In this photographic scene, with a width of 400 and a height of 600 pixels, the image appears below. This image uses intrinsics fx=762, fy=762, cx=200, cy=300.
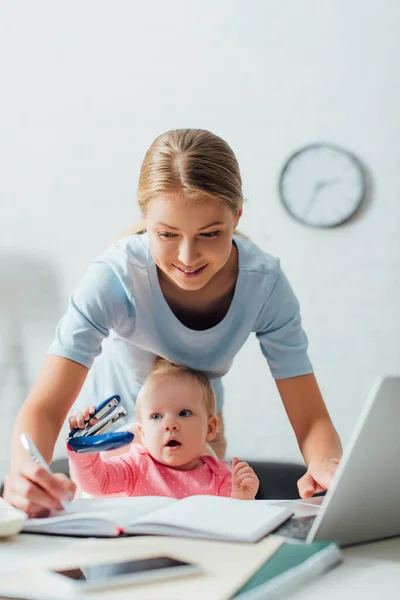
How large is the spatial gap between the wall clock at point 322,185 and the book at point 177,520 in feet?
6.71

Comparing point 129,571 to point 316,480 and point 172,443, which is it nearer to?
point 316,480

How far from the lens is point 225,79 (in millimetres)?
2916

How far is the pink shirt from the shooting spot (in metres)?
1.58

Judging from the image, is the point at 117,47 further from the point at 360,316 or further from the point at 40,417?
the point at 40,417

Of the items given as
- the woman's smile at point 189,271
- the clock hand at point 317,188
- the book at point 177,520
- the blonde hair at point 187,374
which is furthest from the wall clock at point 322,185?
Result: the book at point 177,520

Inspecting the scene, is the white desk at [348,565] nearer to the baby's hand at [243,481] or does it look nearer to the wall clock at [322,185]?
the baby's hand at [243,481]

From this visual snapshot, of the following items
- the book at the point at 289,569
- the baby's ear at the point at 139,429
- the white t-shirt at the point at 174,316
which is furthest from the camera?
the baby's ear at the point at 139,429

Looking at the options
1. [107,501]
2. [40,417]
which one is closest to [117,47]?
[40,417]

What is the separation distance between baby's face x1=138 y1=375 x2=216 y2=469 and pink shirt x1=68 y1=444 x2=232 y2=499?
0.03 metres

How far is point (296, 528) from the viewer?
85 cm

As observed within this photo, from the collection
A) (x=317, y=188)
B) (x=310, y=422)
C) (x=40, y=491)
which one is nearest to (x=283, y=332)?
(x=310, y=422)

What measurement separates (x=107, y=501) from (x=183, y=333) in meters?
0.60

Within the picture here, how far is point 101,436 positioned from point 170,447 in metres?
0.47

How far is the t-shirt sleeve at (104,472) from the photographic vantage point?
146cm
